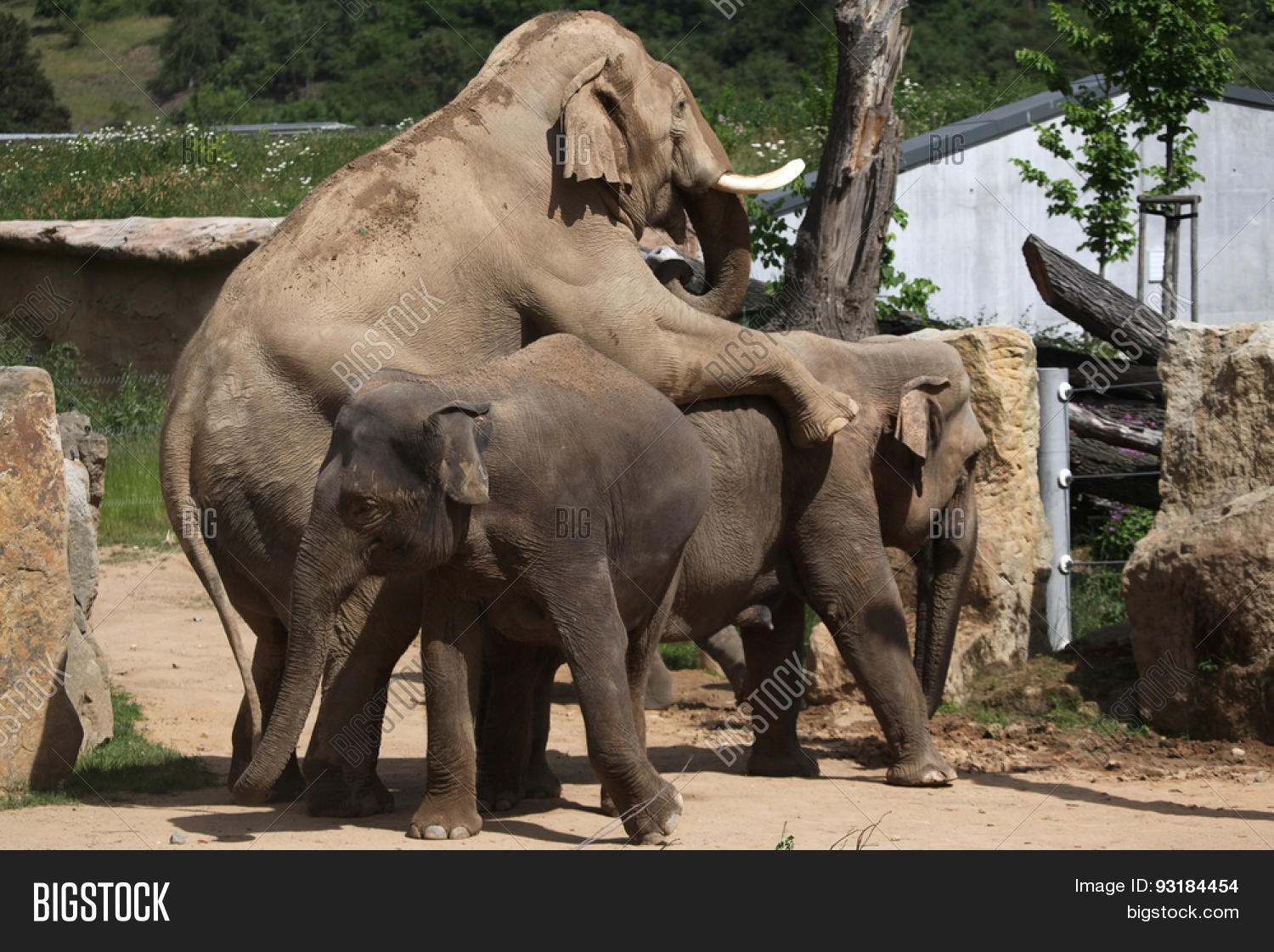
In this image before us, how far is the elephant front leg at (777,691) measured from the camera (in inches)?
285

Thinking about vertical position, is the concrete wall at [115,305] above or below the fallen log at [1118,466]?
above

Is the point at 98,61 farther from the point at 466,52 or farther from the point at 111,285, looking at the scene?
the point at 111,285

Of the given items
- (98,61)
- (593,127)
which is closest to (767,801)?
(593,127)

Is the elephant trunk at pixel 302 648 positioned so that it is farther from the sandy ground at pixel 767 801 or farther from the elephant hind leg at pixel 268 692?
the elephant hind leg at pixel 268 692

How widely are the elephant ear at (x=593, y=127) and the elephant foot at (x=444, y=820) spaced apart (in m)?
2.44

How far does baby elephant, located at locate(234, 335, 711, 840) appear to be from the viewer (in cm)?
514

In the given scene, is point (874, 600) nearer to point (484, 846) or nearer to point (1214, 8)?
point (484, 846)

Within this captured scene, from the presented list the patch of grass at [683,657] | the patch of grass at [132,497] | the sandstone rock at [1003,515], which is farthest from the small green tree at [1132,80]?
the patch of grass at [132,497]

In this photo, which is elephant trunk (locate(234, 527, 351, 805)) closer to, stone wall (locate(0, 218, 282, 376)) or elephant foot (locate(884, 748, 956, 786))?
elephant foot (locate(884, 748, 956, 786))

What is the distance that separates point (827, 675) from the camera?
898 centimetres

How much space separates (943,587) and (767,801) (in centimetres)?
155

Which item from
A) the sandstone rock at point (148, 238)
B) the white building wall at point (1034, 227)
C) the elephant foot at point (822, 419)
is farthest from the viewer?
the white building wall at point (1034, 227)

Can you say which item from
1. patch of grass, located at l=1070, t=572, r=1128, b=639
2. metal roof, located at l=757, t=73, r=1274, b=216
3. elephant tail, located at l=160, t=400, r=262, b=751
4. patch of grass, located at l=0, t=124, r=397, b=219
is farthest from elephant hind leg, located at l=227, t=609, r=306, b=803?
metal roof, located at l=757, t=73, r=1274, b=216

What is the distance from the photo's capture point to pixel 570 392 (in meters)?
5.63
